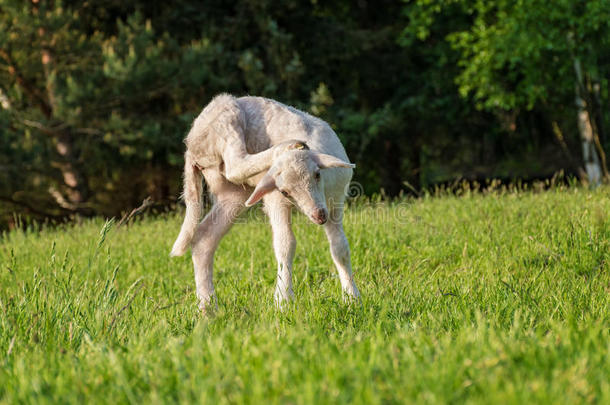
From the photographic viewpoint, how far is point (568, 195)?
7.21 m

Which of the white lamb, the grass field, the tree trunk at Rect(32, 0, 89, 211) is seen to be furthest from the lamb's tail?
the tree trunk at Rect(32, 0, 89, 211)

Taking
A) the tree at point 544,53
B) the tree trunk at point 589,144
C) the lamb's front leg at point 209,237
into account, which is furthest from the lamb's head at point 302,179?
the tree trunk at point 589,144

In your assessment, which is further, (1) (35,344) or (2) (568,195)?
(2) (568,195)

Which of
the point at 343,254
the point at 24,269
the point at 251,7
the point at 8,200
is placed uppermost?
the point at 251,7

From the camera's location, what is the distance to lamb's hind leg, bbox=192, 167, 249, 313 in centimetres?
427

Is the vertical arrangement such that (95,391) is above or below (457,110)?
above

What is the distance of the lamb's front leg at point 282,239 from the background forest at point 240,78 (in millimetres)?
7519

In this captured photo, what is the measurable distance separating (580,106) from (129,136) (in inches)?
445

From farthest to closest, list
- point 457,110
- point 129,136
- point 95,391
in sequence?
point 457,110
point 129,136
point 95,391

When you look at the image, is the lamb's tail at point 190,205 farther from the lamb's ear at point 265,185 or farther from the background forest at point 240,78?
A: the background forest at point 240,78

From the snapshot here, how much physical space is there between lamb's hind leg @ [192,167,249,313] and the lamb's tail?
0.06 m

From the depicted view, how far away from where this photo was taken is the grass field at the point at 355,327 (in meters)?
1.90

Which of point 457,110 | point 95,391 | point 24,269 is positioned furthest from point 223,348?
point 457,110

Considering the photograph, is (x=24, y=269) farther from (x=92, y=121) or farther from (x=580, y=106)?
(x=580, y=106)
